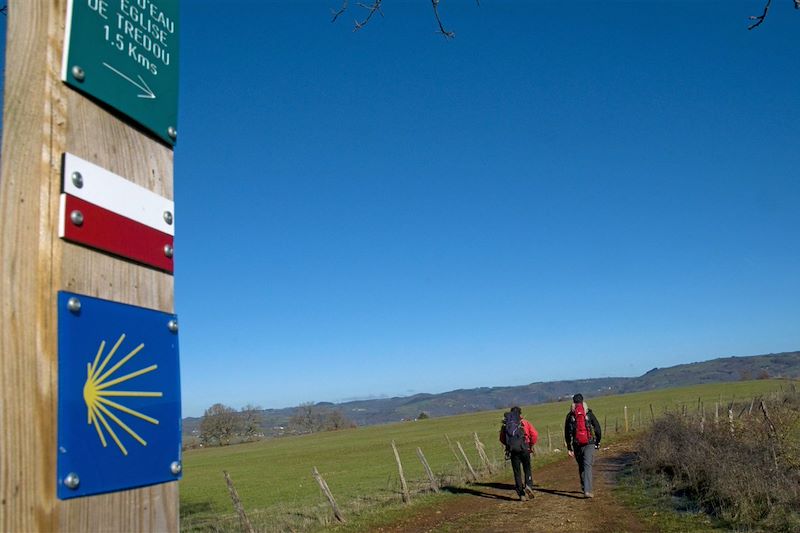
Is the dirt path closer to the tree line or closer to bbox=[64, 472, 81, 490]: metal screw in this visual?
bbox=[64, 472, 81, 490]: metal screw

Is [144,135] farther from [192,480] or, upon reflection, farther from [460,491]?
[192,480]

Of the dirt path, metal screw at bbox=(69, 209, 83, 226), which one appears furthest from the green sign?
the dirt path

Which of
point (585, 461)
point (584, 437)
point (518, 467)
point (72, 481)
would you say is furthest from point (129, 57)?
point (518, 467)

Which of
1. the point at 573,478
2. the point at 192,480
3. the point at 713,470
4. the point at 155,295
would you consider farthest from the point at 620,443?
the point at 192,480

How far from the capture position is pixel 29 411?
1.29 metres

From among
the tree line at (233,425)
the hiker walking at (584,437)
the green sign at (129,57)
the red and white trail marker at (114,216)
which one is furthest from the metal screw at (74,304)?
the tree line at (233,425)

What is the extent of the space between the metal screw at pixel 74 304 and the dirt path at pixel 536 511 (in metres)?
10.8

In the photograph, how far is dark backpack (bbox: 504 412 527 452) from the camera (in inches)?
598

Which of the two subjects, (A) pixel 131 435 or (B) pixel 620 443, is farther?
(B) pixel 620 443

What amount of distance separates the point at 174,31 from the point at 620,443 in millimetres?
31082

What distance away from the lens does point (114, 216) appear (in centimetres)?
157

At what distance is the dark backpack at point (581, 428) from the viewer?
1405 cm

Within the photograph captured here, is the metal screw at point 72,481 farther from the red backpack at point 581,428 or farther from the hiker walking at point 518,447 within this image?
the hiker walking at point 518,447

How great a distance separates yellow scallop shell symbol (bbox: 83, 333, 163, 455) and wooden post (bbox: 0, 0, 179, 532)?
0.07 meters
